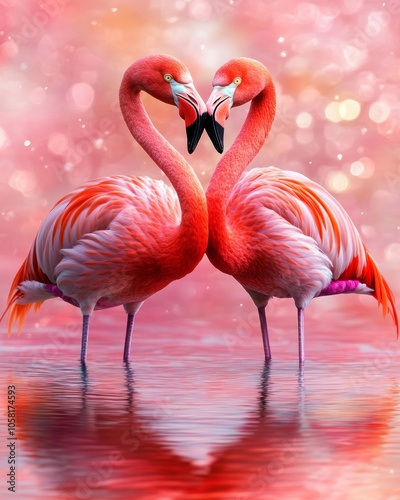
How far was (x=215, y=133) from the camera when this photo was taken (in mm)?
5898

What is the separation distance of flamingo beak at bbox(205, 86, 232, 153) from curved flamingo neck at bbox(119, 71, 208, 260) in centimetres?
43

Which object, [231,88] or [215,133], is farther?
[231,88]

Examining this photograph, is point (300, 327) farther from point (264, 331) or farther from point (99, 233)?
point (99, 233)

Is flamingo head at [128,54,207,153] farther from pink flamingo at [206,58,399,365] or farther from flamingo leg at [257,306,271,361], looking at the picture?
flamingo leg at [257,306,271,361]

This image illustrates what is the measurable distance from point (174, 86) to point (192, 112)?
0.96 feet

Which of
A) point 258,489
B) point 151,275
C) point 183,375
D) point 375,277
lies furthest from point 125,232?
point 258,489

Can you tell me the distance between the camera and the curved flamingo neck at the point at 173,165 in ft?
20.1

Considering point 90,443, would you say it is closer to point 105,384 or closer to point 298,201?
point 105,384

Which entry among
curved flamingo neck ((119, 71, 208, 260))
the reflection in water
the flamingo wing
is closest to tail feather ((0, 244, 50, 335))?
the flamingo wing

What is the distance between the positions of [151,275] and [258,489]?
3.11 m

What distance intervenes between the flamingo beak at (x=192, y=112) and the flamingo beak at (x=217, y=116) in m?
0.04

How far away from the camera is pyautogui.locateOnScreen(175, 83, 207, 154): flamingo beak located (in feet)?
19.1

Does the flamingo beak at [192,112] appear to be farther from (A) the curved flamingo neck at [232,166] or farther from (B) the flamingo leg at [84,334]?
(B) the flamingo leg at [84,334]

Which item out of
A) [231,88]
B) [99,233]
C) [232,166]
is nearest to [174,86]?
[231,88]
